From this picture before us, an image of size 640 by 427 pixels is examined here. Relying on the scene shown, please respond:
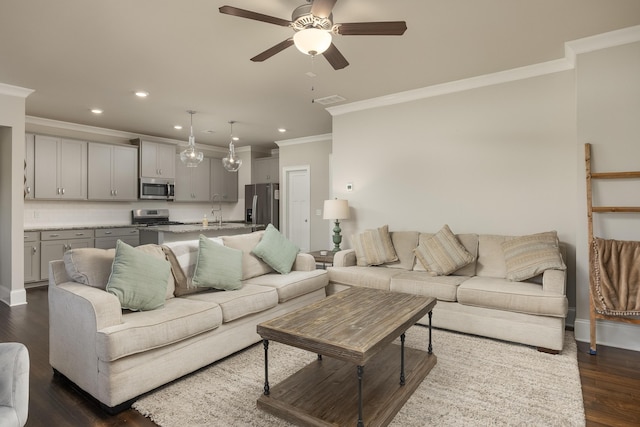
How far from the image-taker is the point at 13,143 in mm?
4324

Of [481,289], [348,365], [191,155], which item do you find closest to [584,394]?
[481,289]

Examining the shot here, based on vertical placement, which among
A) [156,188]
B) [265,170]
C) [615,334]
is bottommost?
[615,334]

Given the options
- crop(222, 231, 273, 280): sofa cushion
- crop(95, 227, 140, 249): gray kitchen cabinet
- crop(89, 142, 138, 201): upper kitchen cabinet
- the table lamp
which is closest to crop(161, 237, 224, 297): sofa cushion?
crop(222, 231, 273, 280): sofa cushion

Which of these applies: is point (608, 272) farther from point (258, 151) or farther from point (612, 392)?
point (258, 151)

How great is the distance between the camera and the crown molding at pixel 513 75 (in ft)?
9.96

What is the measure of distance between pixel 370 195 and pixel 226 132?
11.2 ft

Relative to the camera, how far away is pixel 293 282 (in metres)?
3.42

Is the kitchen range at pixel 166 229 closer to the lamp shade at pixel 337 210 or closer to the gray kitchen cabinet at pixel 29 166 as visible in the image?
the gray kitchen cabinet at pixel 29 166

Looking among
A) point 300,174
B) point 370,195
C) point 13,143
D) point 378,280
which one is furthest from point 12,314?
point 300,174

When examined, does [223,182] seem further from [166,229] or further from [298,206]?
[166,229]

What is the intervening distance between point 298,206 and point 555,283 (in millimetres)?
5239

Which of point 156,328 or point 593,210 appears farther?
point 593,210

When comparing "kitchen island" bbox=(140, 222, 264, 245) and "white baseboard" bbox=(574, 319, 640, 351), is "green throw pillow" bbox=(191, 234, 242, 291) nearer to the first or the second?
"kitchen island" bbox=(140, 222, 264, 245)

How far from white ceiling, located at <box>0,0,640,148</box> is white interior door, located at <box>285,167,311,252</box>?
2.42 metres
